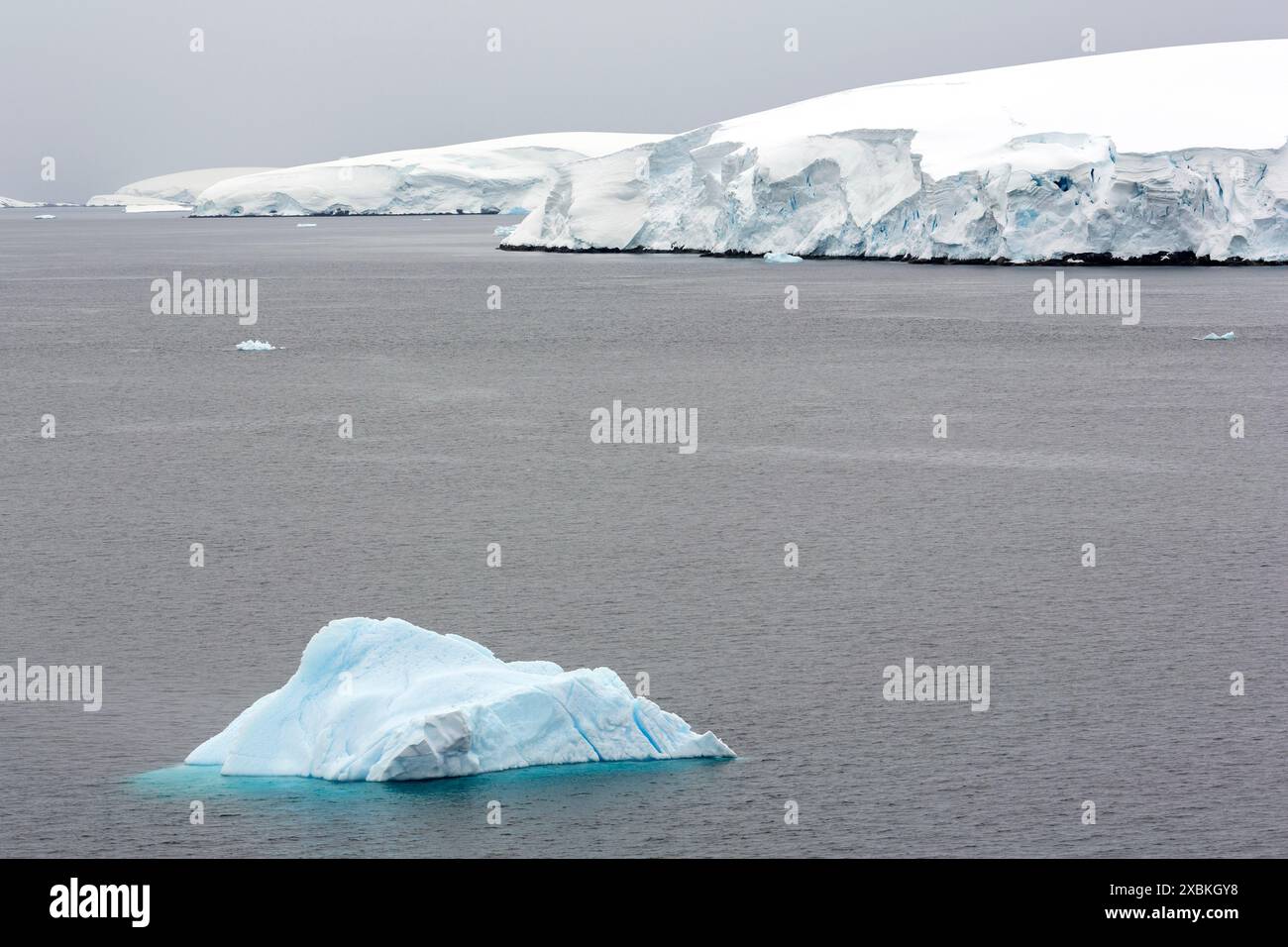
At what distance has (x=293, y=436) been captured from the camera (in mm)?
26656

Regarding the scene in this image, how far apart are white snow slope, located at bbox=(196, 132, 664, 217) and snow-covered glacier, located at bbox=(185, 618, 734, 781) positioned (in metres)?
113

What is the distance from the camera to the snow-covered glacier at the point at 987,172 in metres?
54.6

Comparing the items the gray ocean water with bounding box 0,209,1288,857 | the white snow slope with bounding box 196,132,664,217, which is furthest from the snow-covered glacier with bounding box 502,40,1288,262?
the white snow slope with bounding box 196,132,664,217

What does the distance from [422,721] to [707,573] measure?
262 inches

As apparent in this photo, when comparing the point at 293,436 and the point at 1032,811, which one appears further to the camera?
the point at 293,436

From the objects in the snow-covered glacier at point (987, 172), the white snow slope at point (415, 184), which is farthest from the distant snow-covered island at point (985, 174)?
the white snow slope at point (415, 184)

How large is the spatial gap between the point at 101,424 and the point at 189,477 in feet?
18.9

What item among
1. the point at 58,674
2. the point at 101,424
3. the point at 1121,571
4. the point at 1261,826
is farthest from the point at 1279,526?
the point at 101,424

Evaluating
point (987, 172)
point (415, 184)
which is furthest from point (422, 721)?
point (415, 184)

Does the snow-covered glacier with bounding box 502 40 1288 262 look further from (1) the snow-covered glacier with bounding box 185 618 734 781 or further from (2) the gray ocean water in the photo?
(1) the snow-covered glacier with bounding box 185 618 734 781

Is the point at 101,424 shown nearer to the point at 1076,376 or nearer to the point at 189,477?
the point at 189,477

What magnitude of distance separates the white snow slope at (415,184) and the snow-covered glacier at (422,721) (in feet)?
372

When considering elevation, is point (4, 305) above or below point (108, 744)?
above

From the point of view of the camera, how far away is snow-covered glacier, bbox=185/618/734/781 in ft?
36.4
